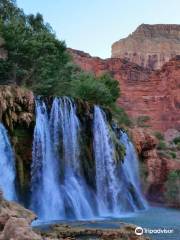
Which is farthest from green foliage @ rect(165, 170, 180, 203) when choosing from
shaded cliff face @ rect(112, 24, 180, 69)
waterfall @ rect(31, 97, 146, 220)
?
shaded cliff face @ rect(112, 24, 180, 69)

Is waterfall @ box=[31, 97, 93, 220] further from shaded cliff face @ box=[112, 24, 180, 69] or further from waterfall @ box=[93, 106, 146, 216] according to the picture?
shaded cliff face @ box=[112, 24, 180, 69]

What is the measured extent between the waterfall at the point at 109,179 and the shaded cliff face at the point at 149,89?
26.4 metres

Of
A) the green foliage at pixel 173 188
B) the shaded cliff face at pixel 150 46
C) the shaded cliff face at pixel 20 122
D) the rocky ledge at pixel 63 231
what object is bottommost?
the green foliage at pixel 173 188

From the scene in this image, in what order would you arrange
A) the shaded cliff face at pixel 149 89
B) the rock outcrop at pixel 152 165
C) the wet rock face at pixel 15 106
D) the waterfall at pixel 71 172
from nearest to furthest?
the waterfall at pixel 71 172 < the wet rock face at pixel 15 106 < the rock outcrop at pixel 152 165 < the shaded cliff face at pixel 149 89

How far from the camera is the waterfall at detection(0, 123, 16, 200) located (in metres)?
15.1

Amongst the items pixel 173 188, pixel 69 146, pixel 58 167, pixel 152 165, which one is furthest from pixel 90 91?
pixel 58 167

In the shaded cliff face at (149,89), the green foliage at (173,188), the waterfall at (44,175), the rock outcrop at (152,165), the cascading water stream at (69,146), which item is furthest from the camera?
the shaded cliff face at (149,89)

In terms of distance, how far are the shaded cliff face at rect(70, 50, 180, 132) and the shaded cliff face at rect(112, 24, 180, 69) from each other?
2552 centimetres

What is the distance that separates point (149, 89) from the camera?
50.9 meters

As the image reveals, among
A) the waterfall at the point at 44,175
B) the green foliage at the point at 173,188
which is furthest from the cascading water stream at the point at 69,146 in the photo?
the green foliage at the point at 173,188

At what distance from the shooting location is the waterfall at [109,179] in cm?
1909

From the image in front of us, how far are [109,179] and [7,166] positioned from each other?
588cm

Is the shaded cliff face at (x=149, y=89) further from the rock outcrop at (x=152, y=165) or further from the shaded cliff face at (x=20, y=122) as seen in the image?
the shaded cliff face at (x=20, y=122)

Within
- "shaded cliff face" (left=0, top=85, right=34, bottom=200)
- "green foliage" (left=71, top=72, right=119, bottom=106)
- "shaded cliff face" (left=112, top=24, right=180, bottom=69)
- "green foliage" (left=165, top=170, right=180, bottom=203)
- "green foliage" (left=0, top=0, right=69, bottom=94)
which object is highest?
"shaded cliff face" (left=112, top=24, right=180, bottom=69)
